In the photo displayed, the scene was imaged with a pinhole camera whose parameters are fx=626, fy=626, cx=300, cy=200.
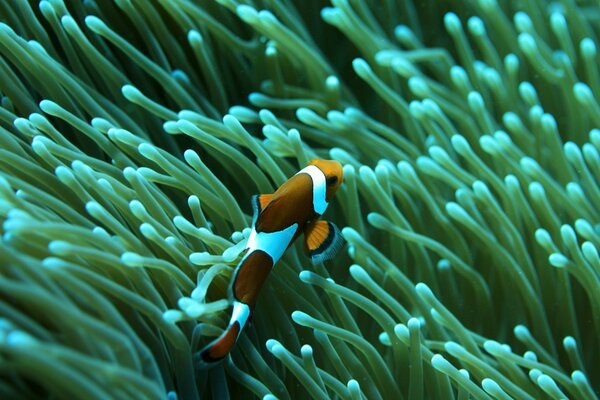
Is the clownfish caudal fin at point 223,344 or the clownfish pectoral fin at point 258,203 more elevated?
the clownfish pectoral fin at point 258,203

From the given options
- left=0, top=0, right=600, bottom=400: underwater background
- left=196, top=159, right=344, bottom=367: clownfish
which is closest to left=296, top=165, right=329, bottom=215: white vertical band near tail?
left=196, top=159, right=344, bottom=367: clownfish

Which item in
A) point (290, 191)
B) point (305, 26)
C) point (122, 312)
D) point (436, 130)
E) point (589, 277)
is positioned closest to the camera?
point (122, 312)

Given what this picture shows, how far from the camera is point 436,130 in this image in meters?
1.51

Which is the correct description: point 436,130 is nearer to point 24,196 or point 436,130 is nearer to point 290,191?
point 290,191

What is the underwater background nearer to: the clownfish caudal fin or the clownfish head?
the clownfish caudal fin

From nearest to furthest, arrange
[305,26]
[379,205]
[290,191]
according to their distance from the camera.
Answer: [290,191] → [379,205] → [305,26]

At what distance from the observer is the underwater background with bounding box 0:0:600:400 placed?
35.7 inches

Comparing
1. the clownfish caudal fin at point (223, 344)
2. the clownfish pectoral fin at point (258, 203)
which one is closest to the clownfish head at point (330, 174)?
the clownfish pectoral fin at point (258, 203)

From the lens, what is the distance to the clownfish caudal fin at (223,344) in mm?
966

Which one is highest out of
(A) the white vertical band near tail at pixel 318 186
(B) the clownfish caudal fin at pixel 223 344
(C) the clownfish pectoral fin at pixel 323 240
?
(A) the white vertical band near tail at pixel 318 186

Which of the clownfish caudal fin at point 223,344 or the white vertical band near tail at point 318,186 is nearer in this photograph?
the clownfish caudal fin at point 223,344

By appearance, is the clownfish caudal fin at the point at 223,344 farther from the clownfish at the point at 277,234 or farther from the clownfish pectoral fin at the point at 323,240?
the clownfish pectoral fin at the point at 323,240

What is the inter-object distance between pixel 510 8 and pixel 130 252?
1.36 metres

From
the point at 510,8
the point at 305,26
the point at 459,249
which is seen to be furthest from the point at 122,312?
the point at 510,8
